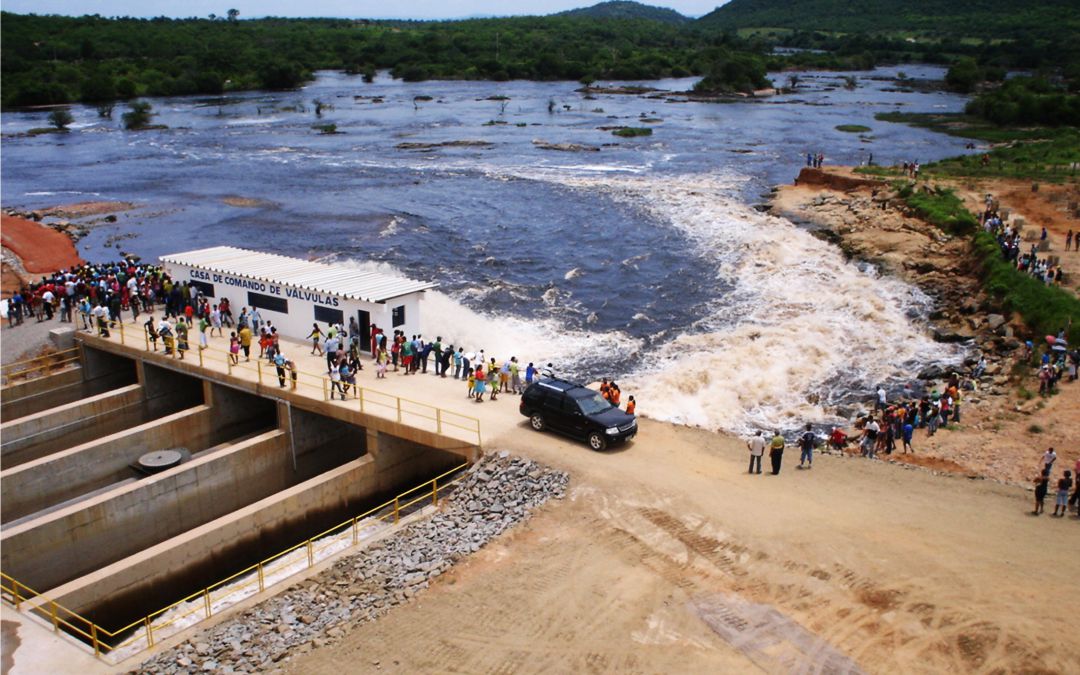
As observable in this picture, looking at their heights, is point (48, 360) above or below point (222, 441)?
above

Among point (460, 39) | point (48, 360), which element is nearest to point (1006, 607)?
point (48, 360)

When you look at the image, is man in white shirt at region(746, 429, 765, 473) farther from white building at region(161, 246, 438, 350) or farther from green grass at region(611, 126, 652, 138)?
green grass at region(611, 126, 652, 138)

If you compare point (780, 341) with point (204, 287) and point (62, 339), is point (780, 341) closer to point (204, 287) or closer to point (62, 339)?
point (204, 287)

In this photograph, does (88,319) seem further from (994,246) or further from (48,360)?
(994,246)

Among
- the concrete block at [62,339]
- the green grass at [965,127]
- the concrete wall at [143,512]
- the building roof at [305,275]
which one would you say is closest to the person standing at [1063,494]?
the building roof at [305,275]

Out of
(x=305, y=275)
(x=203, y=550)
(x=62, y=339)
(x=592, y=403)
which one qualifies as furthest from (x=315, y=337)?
(x=62, y=339)

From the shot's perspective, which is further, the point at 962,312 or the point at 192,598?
the point at 962,312
